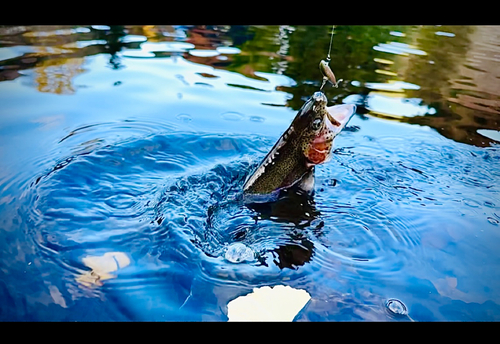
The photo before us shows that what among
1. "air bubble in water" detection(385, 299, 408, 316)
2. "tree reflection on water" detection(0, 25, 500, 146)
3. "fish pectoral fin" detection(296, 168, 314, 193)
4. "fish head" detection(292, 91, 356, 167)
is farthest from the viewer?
"tree reflection on water" detection(0, 25, 500, 146)

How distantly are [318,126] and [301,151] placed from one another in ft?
0.88

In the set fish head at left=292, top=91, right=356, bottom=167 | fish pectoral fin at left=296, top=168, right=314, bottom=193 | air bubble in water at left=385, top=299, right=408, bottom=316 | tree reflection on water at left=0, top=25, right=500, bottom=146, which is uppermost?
fish head at left=292, top=91, right=356, bottom=167

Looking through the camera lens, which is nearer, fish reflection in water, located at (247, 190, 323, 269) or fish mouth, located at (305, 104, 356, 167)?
fish reflection in water, located at (247, 190, 323, 269)

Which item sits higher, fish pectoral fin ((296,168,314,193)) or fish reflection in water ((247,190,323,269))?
fish pectoral fin ((296,168,314,193))

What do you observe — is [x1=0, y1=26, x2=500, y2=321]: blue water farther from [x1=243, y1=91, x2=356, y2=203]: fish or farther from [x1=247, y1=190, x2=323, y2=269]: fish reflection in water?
[x1=243, y1=91, x2=356, y2=203]: fish

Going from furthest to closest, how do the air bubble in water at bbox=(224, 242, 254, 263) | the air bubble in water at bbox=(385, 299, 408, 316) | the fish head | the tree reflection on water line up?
1. the tree reflection on water
2. the fish head
3. the air bubble in water at bbox=(224, 242, 254, 263)
4. the air bubble in water at bbox=(385, 299, 408, 316)

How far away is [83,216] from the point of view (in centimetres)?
314

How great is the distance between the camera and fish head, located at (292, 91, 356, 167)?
311 centimetres

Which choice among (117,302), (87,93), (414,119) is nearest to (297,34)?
(414,119)

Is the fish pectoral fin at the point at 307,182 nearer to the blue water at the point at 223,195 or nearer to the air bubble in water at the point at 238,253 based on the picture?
the blue water at the point at 223,195

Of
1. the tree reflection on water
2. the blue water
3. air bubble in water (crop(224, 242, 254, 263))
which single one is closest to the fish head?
the blue water

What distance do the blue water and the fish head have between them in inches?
19.4

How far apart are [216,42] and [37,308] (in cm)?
710

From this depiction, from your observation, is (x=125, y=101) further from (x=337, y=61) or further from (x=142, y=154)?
(x=337, y=61)
